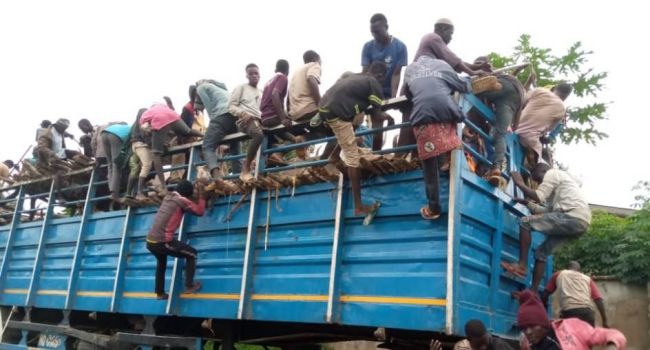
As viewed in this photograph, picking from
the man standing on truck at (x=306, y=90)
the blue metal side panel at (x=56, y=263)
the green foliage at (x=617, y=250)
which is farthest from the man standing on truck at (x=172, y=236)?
the green foliage at (x=617, y=250)

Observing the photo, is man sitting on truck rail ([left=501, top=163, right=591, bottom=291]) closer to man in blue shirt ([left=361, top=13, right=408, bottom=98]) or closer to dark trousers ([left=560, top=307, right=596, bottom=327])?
dark trousers ([left=560, top=307, right=596, bottom=327])

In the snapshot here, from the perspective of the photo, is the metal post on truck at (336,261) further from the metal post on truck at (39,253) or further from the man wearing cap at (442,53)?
the metal post on truck at (39,253)

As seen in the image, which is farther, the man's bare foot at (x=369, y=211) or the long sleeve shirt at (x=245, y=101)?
the long sleeve shirt at (x=245, y=101)

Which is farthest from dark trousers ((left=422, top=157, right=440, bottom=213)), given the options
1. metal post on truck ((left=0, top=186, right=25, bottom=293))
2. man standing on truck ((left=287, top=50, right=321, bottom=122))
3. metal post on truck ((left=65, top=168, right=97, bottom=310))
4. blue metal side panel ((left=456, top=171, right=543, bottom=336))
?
metal post on truck ((left=0, top=186, right=25, bottom=293))

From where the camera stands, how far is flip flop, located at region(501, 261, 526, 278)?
3766 millimetres

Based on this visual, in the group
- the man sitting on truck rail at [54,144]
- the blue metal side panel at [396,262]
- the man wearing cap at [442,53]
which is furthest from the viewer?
the man sitting on truck rail at [54,144]

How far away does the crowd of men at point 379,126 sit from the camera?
3.41 m

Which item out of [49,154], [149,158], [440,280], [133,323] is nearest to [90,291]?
[133,323]

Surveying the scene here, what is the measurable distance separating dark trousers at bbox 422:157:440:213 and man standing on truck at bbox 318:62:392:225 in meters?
0.51

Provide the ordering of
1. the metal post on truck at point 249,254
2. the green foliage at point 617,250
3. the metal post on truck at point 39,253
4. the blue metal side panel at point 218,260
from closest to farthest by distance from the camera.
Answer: the metal post on truck at point 249,254
the blue metal side panel at point 218,260
the metal post on truck at point 39,253
the green foliage at point 617,250

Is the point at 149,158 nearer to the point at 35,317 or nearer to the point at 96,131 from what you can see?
the point at 96,131

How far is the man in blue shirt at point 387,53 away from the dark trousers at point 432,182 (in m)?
1.60

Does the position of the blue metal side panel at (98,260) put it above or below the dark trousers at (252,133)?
below

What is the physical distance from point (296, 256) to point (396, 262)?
2.76 ft
